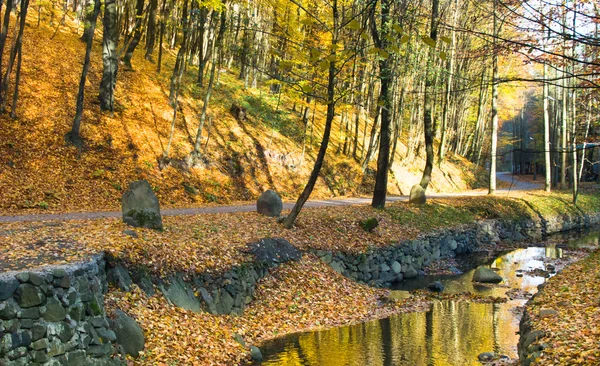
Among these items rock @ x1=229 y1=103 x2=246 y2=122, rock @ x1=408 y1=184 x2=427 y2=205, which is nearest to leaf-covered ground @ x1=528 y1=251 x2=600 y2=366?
rock @ x1=408 y1=184 x2=427 y2=205

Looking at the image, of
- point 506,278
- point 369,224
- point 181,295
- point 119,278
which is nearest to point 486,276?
point 506,278

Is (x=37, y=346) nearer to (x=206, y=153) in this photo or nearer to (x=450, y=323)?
(x=450, y=323)

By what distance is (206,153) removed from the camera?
23.4m

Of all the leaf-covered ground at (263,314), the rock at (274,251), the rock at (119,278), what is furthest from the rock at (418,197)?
the rock at (119,278)

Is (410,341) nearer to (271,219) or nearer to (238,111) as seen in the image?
(271,219)

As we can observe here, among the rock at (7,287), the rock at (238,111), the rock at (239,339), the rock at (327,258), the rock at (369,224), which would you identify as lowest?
A: the rock at (239,339)

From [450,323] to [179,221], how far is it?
719 centimetres

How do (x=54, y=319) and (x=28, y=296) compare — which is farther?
(x=54, y=319)

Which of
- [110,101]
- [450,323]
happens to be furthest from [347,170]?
[450,323]

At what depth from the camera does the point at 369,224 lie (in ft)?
56.4

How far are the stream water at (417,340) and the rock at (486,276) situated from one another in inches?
49.6

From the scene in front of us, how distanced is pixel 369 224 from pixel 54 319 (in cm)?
1192

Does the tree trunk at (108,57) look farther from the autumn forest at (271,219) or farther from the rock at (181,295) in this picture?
the rock at (181,295)

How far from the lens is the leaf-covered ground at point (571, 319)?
6.70m
